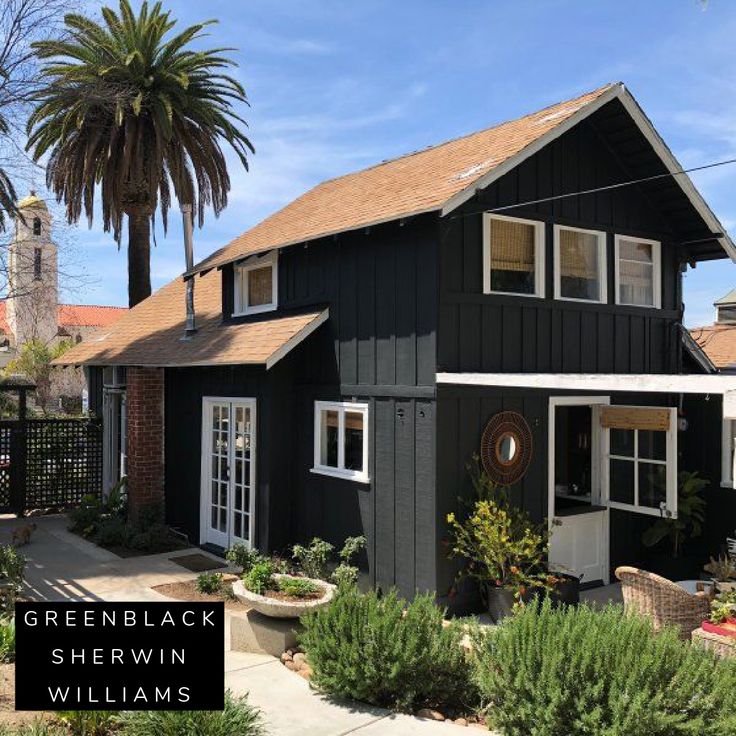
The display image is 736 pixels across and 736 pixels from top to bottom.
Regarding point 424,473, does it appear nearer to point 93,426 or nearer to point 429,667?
point 429,667

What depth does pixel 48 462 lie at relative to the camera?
13516 mm

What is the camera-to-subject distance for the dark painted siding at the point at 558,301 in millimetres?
7828

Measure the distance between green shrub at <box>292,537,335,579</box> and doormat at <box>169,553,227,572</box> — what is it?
175 centimetres

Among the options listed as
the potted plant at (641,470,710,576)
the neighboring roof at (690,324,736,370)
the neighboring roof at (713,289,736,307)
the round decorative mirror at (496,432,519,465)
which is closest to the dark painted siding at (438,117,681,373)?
the round decorative mirror at (496,432,519,465)

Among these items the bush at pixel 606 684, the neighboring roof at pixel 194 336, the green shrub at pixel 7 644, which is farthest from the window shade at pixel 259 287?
the bush at pixel 606 684

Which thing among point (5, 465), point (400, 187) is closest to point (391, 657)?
point (400, 187)

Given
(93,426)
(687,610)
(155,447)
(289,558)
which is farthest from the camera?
(93,426)

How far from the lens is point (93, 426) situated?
13.9 m

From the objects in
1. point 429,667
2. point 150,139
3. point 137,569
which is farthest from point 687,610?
point 150,139

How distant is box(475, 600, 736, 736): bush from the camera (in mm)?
4473

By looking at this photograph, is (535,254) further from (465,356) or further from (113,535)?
(113,535)

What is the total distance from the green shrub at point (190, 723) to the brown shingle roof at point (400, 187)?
481cm

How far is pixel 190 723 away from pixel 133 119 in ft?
50.1

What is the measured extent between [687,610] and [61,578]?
7174mm
